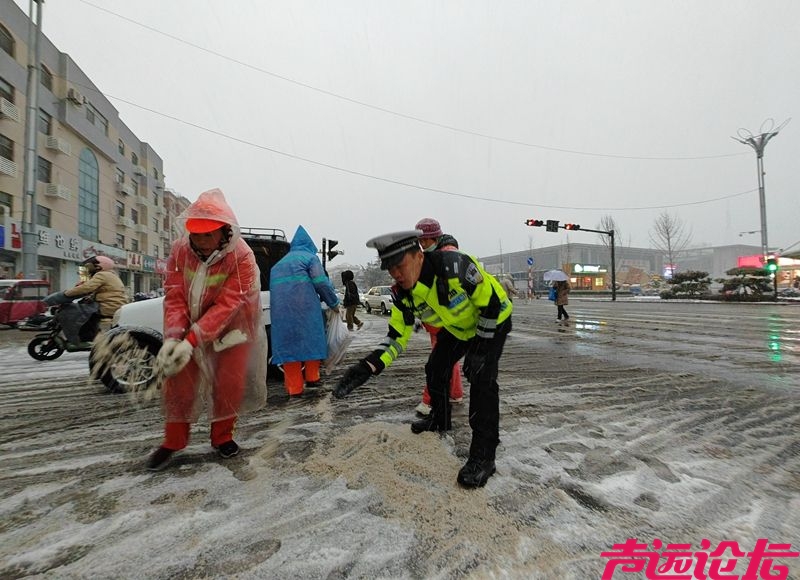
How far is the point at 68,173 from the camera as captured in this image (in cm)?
2673

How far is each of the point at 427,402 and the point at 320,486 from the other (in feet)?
4.91

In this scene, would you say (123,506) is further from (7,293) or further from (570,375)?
(7,293)

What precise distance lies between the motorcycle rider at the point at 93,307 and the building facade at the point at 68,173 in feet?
33.0

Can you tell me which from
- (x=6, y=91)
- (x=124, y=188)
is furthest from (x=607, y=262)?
(x=6, y=91)

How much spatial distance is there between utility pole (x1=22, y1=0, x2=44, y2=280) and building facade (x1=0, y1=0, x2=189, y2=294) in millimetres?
296

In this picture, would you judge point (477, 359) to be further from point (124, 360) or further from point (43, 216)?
point (43, 216)

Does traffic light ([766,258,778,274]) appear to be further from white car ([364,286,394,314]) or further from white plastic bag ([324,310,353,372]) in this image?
white plastic bag ([324,310,353,372])

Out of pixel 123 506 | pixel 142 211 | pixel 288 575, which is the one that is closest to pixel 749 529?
pixel 288 575

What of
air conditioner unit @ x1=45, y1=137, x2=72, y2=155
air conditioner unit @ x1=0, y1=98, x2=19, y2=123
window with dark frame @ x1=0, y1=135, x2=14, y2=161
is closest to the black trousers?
air conditioner unit @ x1=0, y1=98, x2=19, y2=123

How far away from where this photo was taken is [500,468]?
2465 millimetres

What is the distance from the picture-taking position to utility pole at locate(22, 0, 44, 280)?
14711 mm

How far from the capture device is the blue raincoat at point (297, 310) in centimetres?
404

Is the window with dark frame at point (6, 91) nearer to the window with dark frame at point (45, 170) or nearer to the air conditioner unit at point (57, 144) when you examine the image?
the air conditioner unit at point (57, 144)

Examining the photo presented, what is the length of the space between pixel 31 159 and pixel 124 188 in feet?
74.4
